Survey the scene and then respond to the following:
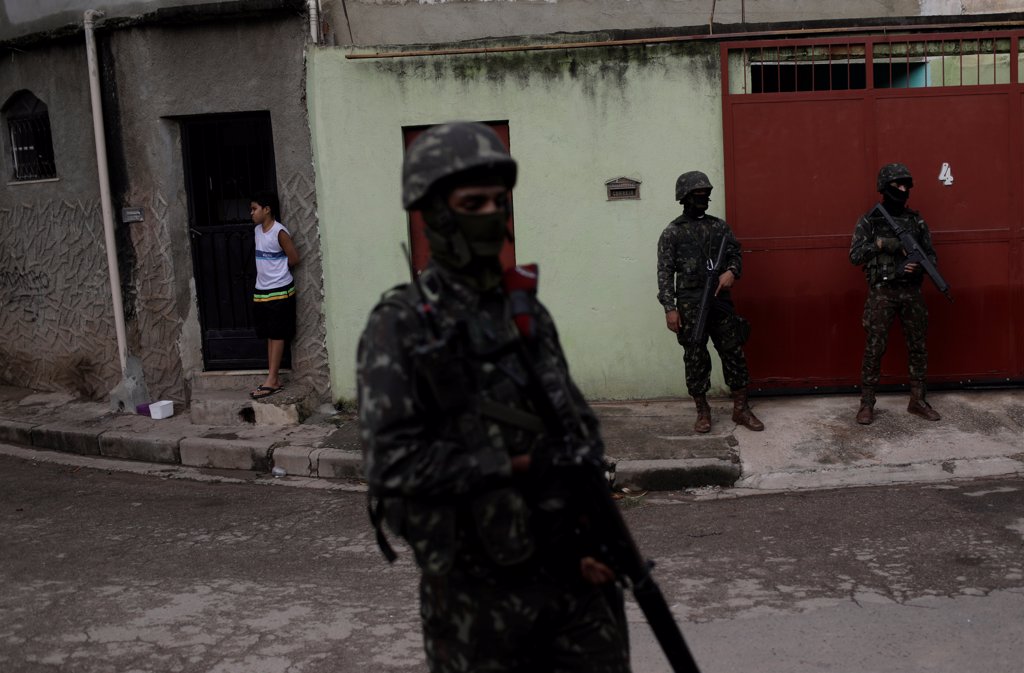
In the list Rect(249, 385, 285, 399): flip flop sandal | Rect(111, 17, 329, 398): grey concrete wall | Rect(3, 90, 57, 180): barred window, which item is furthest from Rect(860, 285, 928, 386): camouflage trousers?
Rect(3, 90, 57, 180): barred window

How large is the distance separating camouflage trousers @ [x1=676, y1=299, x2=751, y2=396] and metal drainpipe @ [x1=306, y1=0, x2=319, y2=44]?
3622 mm

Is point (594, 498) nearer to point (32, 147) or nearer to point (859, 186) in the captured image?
point (859, 186)

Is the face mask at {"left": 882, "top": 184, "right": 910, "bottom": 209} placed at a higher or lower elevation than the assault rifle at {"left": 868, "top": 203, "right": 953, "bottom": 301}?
higher

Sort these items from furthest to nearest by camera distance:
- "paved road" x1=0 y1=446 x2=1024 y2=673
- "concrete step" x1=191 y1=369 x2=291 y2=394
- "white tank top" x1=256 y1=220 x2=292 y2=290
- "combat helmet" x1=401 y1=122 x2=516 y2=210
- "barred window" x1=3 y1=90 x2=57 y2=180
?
"barred window" x1=3 y1=90 x2=57 y2=180 → "concrete step" x1=191 y1=369 x2=291 y2=394 → "white tank top" x1=256 y1=220 x2=292 y2=290 → "paved road" x1=0 y1=446 x2=1024 y2=673 → "combat helmet" x1=401 y1=122 x2=516 y2=210

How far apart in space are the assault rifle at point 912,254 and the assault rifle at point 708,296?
1.15 m

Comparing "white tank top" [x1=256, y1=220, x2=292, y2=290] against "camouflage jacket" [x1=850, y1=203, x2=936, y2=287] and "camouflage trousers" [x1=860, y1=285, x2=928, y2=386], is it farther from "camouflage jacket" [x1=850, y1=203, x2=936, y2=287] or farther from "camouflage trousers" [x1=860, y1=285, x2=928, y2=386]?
"camouflage trousers" [x1=860, y1=285, x2=928, y2=386]

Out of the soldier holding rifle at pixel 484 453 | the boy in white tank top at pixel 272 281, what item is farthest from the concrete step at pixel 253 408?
the soldier holding rifle at pixel 484 453

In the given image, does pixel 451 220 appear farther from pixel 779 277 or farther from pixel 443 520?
pixel 779 277

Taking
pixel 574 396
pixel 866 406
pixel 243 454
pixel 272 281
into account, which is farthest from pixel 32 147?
pixel 574 396

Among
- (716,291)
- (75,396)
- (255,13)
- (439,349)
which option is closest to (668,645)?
(439,349)

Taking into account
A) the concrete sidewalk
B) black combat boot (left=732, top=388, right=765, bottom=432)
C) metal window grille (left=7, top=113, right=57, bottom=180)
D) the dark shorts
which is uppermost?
metal window grille (left=7, top=113, right=57, bottom=180)

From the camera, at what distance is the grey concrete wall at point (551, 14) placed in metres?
8.54

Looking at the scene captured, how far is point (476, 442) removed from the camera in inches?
87.7

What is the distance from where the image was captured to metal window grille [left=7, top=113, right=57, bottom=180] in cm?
955
